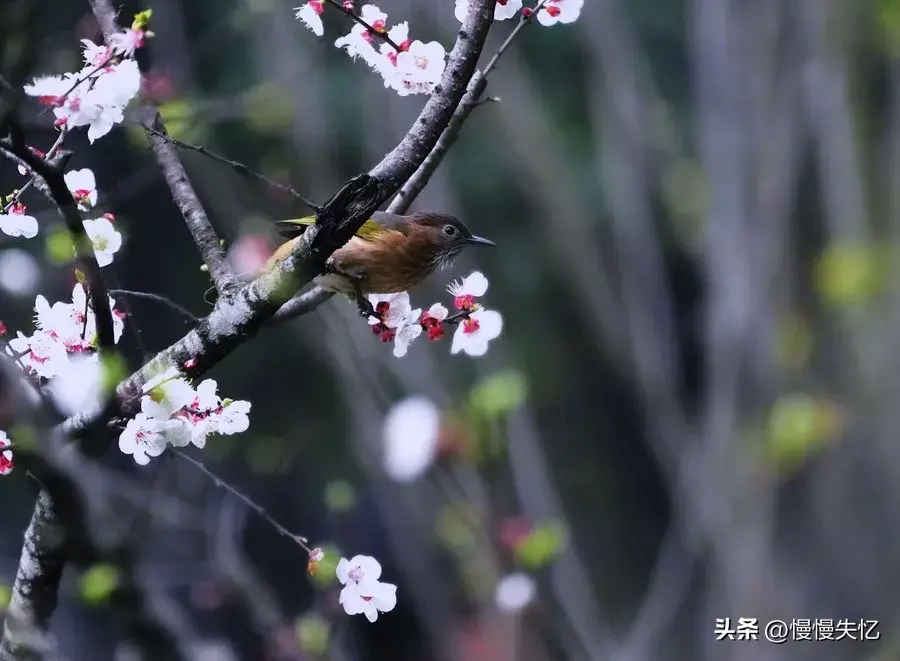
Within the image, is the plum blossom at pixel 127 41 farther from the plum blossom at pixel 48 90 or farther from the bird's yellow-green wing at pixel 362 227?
the bird's yellow-green wing at pixel 362 227

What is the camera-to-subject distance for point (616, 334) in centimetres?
559

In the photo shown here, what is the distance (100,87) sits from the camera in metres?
1.73

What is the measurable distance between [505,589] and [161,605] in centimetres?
205

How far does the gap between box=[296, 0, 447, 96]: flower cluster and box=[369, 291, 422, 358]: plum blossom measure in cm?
51

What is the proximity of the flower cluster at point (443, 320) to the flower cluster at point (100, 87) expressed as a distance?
0.77 metres

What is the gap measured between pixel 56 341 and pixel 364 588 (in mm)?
811

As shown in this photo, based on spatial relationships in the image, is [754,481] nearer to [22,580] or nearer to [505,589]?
[505,589]

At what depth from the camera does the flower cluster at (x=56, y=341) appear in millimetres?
1989

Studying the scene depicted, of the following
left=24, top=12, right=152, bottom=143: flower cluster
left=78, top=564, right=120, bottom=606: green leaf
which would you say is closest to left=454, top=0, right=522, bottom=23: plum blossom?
left=24, top=12, right=152, bottom=143: flower cluster

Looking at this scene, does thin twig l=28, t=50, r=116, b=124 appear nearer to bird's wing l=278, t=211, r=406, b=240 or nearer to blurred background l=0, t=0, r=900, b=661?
bird's wing l=278, t=211, r=406, b=240

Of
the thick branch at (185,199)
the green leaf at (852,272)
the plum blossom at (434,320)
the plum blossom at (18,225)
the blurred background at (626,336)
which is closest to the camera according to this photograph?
the plum blossom at (18,225)

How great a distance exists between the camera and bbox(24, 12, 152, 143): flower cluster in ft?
5.59

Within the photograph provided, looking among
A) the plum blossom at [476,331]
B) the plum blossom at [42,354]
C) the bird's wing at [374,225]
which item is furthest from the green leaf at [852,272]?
the plum blossom at [42,354]

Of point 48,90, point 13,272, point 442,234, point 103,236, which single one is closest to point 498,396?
point 442,234
